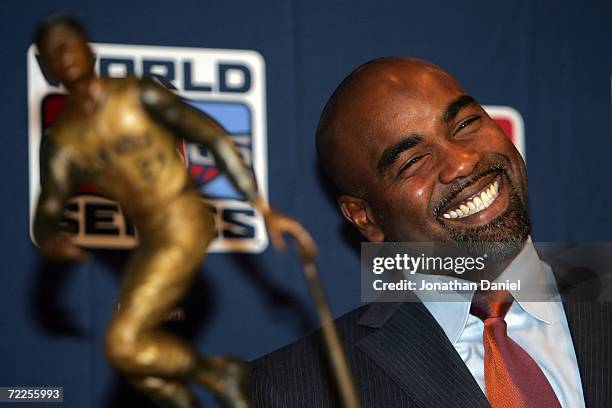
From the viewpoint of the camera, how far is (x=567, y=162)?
5.93ft

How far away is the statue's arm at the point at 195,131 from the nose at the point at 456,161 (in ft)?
2.21

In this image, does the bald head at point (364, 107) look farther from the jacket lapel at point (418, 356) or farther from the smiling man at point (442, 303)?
the jacket lapel at point (418, 356)

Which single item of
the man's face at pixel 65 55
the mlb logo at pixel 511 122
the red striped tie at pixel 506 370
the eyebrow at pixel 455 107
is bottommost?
the red striped tie at pixel 506 370

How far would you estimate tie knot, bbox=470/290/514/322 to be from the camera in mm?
1308

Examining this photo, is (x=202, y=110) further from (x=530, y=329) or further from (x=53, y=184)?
(x=53, y=184)

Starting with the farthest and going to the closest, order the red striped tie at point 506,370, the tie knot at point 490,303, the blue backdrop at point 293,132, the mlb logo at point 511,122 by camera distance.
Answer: the mlb logo at point 511,122 < the blue backdrop at point 293,132 < the tie knot at point 490,303 < the red striped tie at point 506,370

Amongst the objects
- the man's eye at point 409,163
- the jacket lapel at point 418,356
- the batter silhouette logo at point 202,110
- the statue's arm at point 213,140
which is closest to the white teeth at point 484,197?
the man's eye at point 409,163

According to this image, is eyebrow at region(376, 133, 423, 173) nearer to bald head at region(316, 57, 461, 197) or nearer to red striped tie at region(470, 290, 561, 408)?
bald head at region(316, 57, 461, 197)

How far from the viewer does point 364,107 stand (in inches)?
54.4

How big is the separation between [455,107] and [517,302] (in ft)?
1.02

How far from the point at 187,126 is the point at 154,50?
36.9 inches

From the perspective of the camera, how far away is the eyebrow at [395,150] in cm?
131

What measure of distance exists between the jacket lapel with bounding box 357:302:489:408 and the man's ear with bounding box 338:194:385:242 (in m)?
0.12

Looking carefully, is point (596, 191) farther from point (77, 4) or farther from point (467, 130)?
point (77, 4)
